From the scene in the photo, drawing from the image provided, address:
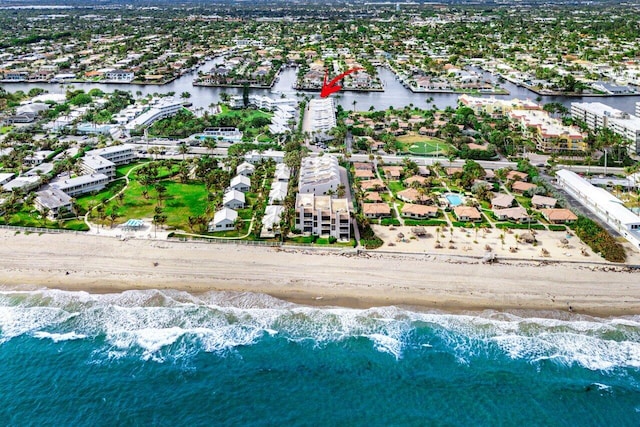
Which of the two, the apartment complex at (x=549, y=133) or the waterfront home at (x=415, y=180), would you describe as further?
the apartment complex at (x=549, y=133)

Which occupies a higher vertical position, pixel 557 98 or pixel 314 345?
pixel 557 98

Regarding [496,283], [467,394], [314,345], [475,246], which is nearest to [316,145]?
[475,246]

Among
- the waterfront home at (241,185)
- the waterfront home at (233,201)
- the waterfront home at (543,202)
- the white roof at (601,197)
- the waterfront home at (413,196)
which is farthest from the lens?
the waterfront home at (241,185)

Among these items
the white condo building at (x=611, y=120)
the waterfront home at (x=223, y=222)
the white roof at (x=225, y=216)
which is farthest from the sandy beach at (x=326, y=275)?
the white condo building at (x=611, y=120)

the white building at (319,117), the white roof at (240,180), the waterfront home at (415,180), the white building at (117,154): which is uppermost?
the white building at (319,117)

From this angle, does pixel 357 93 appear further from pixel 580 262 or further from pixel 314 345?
pixel 314 345

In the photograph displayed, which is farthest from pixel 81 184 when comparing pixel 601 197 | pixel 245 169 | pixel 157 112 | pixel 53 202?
pixel 601 197

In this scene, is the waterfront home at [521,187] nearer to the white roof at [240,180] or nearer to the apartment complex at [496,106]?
the white roof at [240,180]

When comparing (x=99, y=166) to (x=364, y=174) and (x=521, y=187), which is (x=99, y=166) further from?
(x=521, y=187)
